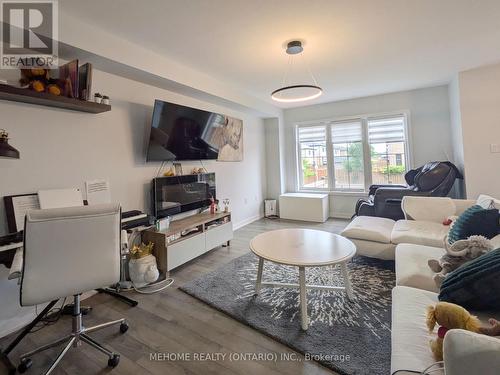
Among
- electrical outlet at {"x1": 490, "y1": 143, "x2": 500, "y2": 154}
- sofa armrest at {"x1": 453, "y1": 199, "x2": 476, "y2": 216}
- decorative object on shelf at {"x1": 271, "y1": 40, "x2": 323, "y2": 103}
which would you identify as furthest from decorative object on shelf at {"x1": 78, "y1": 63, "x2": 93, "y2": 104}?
electrical outlet at {"x1": 490, "y1": 143, "x2": 500, "y2": 154}

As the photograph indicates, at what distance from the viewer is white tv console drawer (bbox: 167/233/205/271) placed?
2.69 meters

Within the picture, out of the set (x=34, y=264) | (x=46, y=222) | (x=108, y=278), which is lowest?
(x=108, y=278)

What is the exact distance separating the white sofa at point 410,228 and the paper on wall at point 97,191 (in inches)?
106

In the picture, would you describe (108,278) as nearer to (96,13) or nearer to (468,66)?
(96,13)

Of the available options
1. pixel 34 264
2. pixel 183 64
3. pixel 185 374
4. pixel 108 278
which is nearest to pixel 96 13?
pixel 183 64

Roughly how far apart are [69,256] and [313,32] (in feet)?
8.99

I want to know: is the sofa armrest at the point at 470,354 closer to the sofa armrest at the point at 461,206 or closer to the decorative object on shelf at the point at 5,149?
the decorative object on shelf at the point at 5,149

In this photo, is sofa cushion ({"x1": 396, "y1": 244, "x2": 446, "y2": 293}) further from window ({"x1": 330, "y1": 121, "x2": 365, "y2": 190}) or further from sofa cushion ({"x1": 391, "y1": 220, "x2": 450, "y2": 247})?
window ({"x1": 330, "y1": 121, "x2": 365, "y2": 190})

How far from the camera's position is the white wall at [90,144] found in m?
1.99

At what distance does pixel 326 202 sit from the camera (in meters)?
5.18

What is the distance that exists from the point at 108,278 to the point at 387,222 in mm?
3099

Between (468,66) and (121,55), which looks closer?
(121,55)

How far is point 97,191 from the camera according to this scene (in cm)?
249

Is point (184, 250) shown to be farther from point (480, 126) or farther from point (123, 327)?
point (480, 126)
